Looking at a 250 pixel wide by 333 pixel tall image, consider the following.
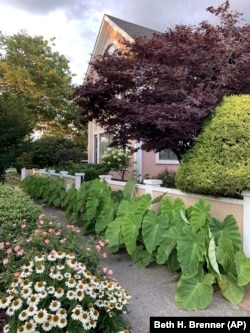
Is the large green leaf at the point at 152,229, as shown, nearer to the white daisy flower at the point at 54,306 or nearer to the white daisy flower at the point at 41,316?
the white daisy flower at the point at 54,306

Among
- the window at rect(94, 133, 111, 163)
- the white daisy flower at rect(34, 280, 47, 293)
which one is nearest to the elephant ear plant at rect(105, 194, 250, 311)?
the white daisy flower at rect(34, 280, 47, 293)

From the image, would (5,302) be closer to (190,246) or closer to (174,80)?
(190,246)

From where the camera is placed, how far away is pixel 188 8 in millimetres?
9844

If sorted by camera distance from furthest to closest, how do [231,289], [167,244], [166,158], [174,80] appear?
[166,158] → [174,80] → [167,244] → [231,289]

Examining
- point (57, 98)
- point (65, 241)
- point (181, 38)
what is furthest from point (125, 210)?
point (57, 98)

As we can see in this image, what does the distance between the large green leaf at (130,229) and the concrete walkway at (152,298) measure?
39 cm

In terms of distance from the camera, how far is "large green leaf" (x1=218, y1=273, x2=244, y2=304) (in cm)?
352

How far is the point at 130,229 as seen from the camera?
457 cm

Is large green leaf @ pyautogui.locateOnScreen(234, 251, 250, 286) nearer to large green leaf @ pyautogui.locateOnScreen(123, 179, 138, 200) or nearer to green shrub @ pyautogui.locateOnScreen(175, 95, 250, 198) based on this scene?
green shrub @ pyautogui.locateOnScreen(175, 95, 250, 198)

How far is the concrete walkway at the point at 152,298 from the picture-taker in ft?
10.8

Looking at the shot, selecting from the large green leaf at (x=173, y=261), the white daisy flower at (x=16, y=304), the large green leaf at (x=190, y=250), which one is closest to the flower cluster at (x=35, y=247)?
the white daisy flower at (x=16, y=304)

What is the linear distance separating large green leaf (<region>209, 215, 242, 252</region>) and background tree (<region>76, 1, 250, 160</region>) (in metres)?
1.78

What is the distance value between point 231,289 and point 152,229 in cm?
127

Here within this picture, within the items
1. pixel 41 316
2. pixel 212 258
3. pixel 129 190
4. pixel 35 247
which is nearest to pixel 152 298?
pixel 212 258
